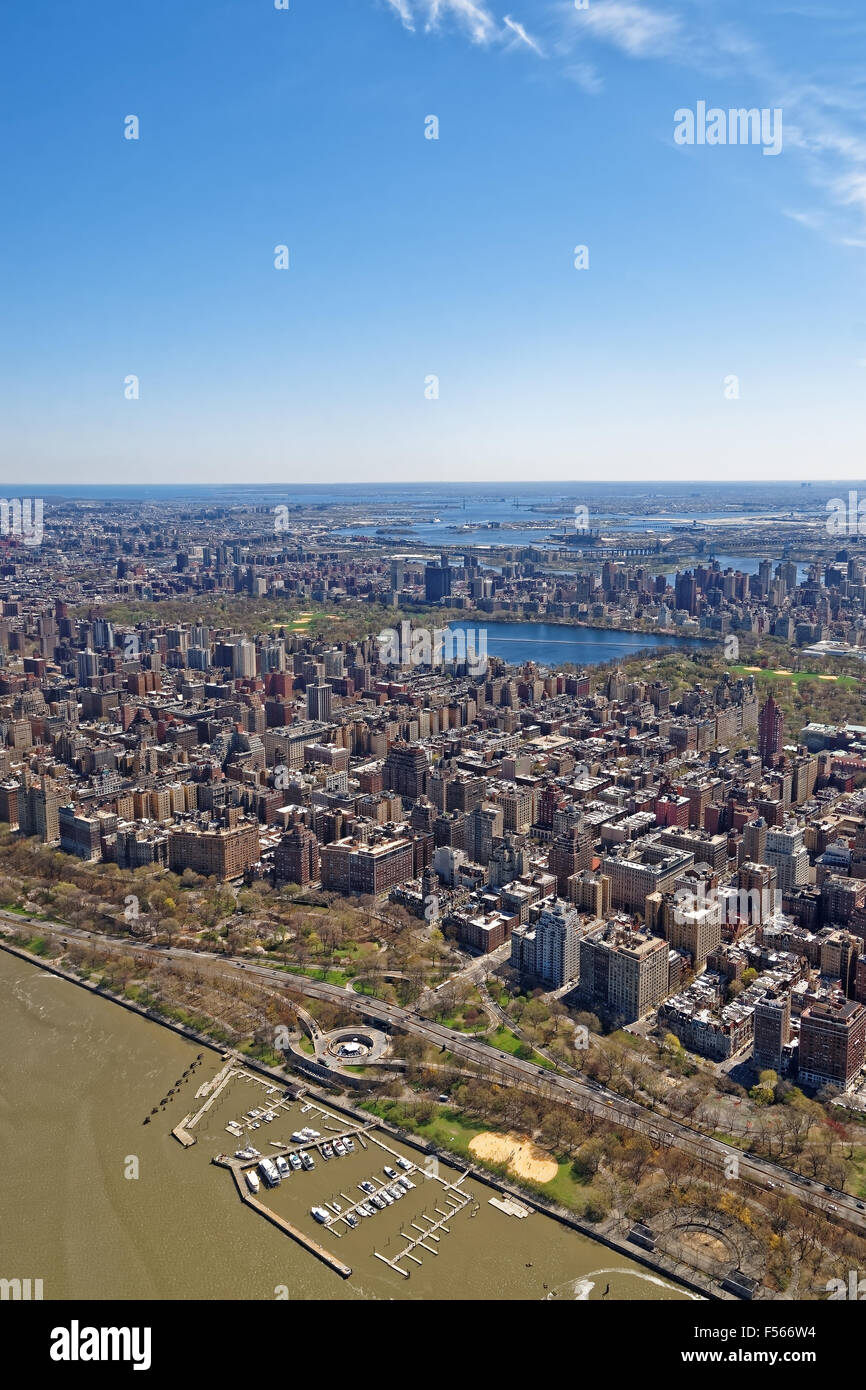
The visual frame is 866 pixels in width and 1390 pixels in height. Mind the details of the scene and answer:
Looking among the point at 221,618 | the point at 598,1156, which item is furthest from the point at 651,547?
the point at 598,1156

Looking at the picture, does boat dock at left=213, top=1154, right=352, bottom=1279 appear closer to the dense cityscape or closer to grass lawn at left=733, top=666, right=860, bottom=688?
the dense cityscape

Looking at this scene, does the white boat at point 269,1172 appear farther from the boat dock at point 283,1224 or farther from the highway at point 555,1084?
the highway at point 555,1084

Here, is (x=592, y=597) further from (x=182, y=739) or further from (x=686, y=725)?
(x=182, y=739)

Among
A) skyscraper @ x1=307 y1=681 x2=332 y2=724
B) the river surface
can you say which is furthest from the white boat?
skyscraper @ x1=307 y1=681 x2=332 y2=724

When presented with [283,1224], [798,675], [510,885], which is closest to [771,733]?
[510,885]

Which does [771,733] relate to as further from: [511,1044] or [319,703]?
[511,1044]

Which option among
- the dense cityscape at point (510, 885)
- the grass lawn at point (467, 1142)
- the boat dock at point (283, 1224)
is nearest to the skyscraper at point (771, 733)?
the dense cityscape at point (510, 885)
